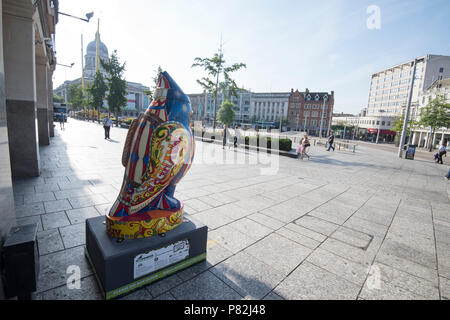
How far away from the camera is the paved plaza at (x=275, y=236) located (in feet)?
9.14

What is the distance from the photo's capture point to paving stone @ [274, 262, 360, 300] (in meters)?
2.70

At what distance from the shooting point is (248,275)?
2986 mm

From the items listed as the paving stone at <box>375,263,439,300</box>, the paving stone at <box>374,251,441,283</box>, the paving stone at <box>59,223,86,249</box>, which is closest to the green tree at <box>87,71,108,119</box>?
the paving stone at <box>59,223,86,249</box>

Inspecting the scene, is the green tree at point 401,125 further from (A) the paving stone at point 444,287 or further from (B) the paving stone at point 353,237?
(A) the paving stone at point 444,287

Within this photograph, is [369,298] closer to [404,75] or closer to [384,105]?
[404,75]

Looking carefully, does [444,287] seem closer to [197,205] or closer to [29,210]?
[197,205]

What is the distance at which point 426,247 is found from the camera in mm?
4117

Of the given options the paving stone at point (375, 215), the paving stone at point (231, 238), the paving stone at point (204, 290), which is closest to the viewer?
the paving stone at point (204, 290)

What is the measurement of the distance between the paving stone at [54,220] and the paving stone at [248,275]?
2.82 m

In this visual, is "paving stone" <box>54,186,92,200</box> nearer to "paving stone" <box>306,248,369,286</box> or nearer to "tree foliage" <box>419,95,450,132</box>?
"paving stone" <box>306,248,369,286</box>

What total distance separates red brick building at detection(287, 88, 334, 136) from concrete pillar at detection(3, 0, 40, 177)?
71419 millimetres

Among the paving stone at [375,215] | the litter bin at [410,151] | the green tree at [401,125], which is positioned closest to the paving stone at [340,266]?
the paving stone at [375,215]

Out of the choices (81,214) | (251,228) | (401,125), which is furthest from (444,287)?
(401,125)

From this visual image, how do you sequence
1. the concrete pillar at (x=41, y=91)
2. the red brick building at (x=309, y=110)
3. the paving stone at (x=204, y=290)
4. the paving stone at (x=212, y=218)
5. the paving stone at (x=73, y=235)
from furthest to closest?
1. the red brick building at (x=309, y=110)
2. the concrete pillar at (x=41, y=91)
3. the paving stone at (x=212, y=218)
4. the paving stone at (x=73, y=235)
5. the paving stone at (x=204, y=290)
